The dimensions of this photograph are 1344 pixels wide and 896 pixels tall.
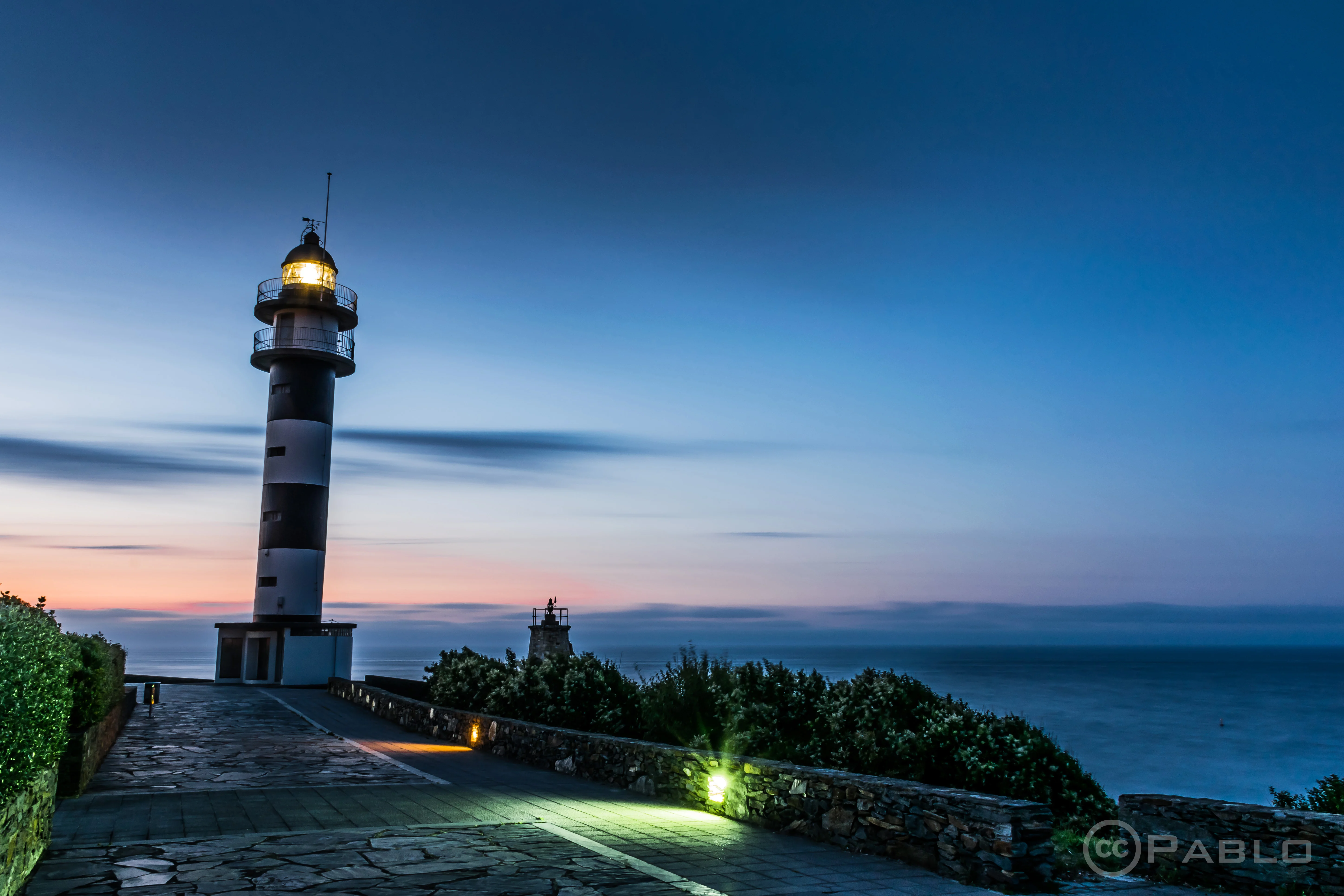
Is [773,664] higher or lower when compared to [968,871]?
higher

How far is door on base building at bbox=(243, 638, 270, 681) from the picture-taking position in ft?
98.6

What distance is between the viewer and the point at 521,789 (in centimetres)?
1062

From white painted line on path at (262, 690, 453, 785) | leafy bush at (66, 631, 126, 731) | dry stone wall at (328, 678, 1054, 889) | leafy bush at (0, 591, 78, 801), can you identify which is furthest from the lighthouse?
leafy bush at (0, 591, 78, 801)

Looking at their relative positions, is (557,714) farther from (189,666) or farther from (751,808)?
(189,666)

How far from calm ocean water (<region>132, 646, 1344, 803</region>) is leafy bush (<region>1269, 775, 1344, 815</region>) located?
2508 millimetres

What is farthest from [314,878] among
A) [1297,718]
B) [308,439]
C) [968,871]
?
[1297,718]

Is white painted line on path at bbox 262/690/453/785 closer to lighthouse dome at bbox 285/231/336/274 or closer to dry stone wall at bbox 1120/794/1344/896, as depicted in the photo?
dry stone wall at bbox 1120/794/1344/896

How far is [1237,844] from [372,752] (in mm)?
11545

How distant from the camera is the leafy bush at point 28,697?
5.46 meters

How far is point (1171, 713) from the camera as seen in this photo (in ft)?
225

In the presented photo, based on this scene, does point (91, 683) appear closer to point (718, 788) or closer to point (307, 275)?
point (718, 788)

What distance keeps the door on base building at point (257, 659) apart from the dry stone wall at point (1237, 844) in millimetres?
28608

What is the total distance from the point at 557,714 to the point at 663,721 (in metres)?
3.49

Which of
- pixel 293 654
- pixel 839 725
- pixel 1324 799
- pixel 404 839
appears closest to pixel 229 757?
pixel 404 839
